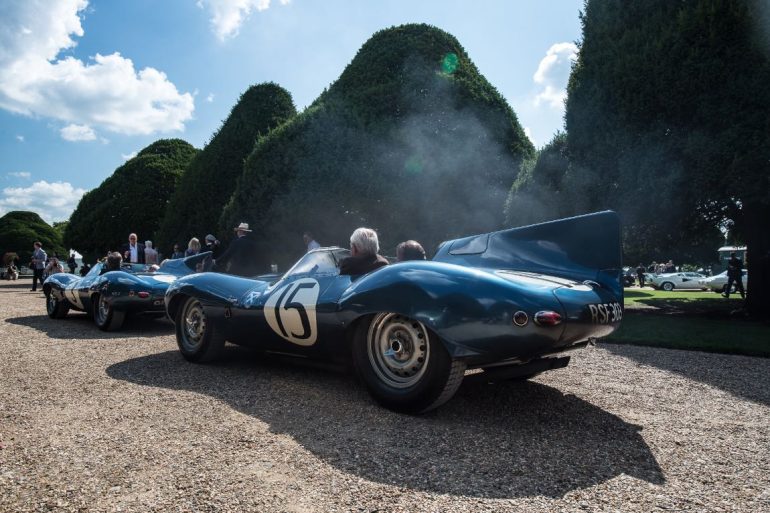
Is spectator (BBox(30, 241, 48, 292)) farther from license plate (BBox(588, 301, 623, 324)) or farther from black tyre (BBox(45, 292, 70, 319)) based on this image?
license plate (BBox(588, 301, 623, 324))

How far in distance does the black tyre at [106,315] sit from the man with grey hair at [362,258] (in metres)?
5.07

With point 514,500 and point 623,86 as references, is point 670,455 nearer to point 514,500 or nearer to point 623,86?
point 514,500

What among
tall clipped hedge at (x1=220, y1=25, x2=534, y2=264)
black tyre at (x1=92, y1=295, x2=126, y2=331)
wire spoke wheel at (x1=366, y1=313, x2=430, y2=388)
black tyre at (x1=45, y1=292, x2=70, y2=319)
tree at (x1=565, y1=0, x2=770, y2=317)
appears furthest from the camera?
tall clipped hedge at (x1=220, y1=25, x2=534, y2=264)

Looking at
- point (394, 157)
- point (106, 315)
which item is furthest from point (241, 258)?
point (394, 157)

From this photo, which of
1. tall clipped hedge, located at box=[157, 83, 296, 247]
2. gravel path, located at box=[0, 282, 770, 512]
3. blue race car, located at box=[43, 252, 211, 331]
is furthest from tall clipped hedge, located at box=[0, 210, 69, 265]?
gravel path, located at box=[0, 282, 770, 512]

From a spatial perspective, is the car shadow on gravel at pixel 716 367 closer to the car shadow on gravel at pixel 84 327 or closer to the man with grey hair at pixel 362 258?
the man with grey hair at pixel 362 258

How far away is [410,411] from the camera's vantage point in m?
3.60

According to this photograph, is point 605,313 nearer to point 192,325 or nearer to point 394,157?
point 192,325

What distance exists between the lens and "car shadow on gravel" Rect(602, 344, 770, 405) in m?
4.90

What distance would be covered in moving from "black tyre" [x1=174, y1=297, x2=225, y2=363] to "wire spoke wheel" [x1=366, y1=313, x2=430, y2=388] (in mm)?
2132

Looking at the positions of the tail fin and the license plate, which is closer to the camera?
the license plate

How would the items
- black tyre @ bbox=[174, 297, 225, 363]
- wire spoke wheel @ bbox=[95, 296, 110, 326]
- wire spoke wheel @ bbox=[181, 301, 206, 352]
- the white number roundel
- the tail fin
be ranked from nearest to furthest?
the tail fin, the white number roundel, black tyre @ bbox=[174, 297, 225, 363], wire spoke wheel @ bbox=[181, 301, 206, 352], wire spoke wheel @ bbox=[95, 296, 110, 326]

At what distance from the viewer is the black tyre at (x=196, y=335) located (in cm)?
532

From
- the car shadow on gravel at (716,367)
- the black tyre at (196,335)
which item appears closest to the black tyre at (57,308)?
the black tyre at (196,335)
